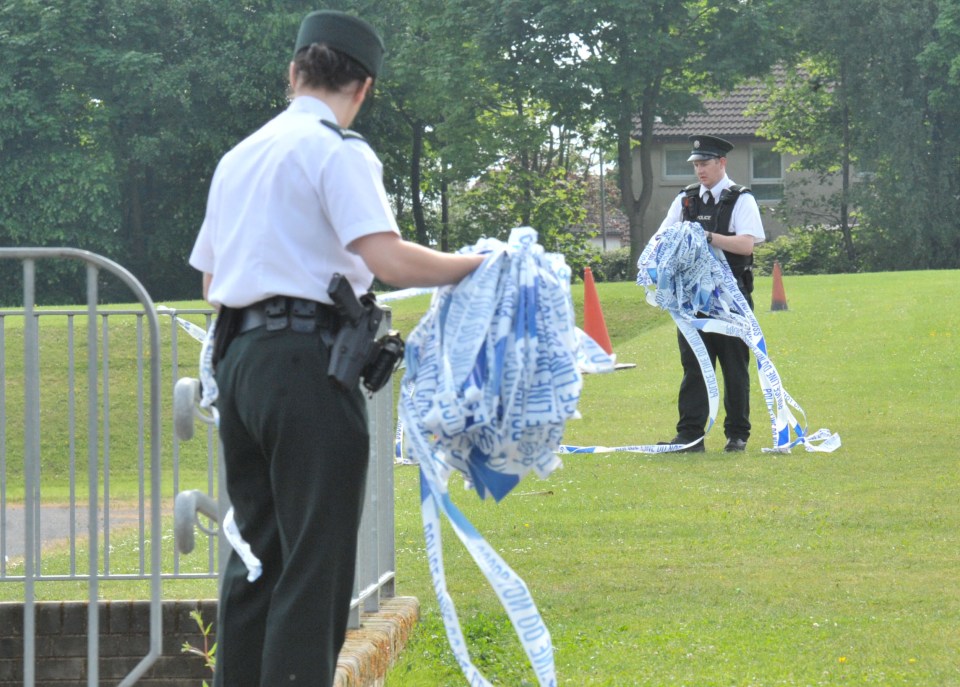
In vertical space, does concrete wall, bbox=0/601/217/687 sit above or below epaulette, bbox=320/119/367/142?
below

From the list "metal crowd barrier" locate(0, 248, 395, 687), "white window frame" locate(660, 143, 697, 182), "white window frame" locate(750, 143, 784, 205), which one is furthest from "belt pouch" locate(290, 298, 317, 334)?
"white window frame" locate(750, 143, 784, 205)

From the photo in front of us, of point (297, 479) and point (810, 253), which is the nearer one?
point (297, 479)

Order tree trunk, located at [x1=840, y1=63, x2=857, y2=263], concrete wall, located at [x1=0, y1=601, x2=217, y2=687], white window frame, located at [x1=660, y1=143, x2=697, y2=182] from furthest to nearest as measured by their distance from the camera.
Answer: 1. white window frame, located at [x1=660, y1=143, x2=697, y2=182]
2. tree trunk, located at [x1=840, y1=63, x2=857, y2=263]
3. concrete wall, located at [x1=0, y1=601, x2=217, y2=687]

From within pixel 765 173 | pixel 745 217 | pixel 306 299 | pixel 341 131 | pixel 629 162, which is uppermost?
pixel 765 173

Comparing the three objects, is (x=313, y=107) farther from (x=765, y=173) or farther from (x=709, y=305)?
(x=765, y=173)

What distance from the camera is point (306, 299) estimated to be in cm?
368

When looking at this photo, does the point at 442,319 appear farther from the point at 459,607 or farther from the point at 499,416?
the point at 459,607

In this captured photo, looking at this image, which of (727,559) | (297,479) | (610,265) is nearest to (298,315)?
(297,479)

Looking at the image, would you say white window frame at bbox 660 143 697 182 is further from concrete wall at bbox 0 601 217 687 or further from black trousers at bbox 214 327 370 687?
black trousers at bbox 214 327 370 687

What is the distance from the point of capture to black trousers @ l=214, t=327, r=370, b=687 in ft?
12.0

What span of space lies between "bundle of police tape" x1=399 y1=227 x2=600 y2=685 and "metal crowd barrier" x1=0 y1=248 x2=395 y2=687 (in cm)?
81

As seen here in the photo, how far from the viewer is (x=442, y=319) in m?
3.97

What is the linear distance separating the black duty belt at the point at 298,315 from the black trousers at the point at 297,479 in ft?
0.08

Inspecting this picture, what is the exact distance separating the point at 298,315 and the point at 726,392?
7.36 metres
